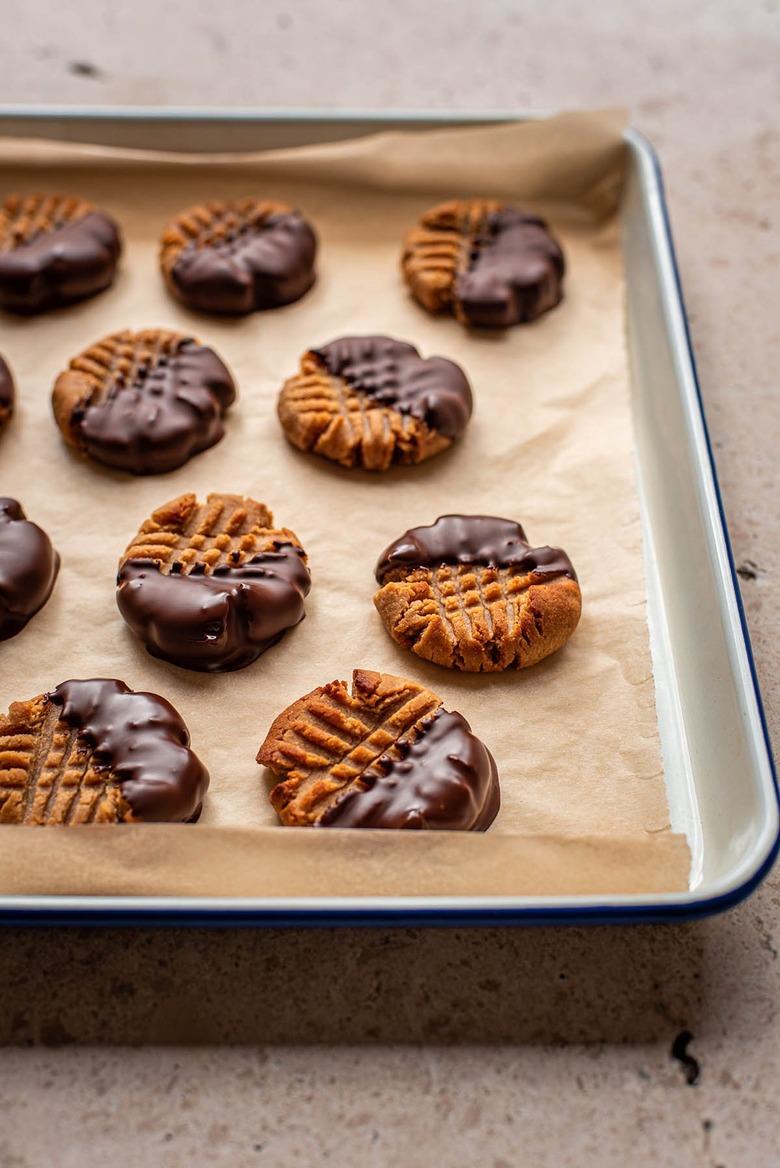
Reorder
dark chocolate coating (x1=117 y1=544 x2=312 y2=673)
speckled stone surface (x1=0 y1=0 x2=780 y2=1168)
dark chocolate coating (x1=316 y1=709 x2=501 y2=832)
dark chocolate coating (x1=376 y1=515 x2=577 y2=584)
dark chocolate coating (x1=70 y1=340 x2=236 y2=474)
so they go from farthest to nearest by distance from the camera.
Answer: dark chocolate coating (x1=70 y1=340 x2=236 y2=474) < dark chocolate coating (x1=376 y1=515 x2=577 y2=584) < dark chocolate coating (x1=117 y1=544 x2=312 y2=673) < dark chocolate coating (x1=316 y1=709 x2=501 y2=832) < speckled stone surface (x1=0 y1=0 x2=780 y2=1168)

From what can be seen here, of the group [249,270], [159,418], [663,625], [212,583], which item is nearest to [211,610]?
Result: [212,583]

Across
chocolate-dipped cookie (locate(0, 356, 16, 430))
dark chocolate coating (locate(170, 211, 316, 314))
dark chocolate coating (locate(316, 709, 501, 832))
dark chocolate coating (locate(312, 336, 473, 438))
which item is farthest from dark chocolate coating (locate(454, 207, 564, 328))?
dark chocolate coating (locate(316, 709, 501, 832))

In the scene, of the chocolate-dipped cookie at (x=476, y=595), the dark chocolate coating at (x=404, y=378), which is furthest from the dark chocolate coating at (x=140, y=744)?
the dark chocolate coating at (x=404, y=378)

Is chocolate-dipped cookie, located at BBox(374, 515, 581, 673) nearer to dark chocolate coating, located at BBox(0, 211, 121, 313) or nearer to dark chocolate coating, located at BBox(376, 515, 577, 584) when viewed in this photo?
dark chocolate coating, located at BBox(376, 515, 577, 584)

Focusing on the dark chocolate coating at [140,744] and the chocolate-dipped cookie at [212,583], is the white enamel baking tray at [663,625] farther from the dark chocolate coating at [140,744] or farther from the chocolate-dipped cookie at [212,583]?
the chocolate-dipped cookie at [212,583]

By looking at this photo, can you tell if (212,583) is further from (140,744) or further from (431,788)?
(431,788)

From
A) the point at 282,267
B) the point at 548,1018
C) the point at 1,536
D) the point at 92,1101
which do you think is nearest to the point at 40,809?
the point at 92,1101
